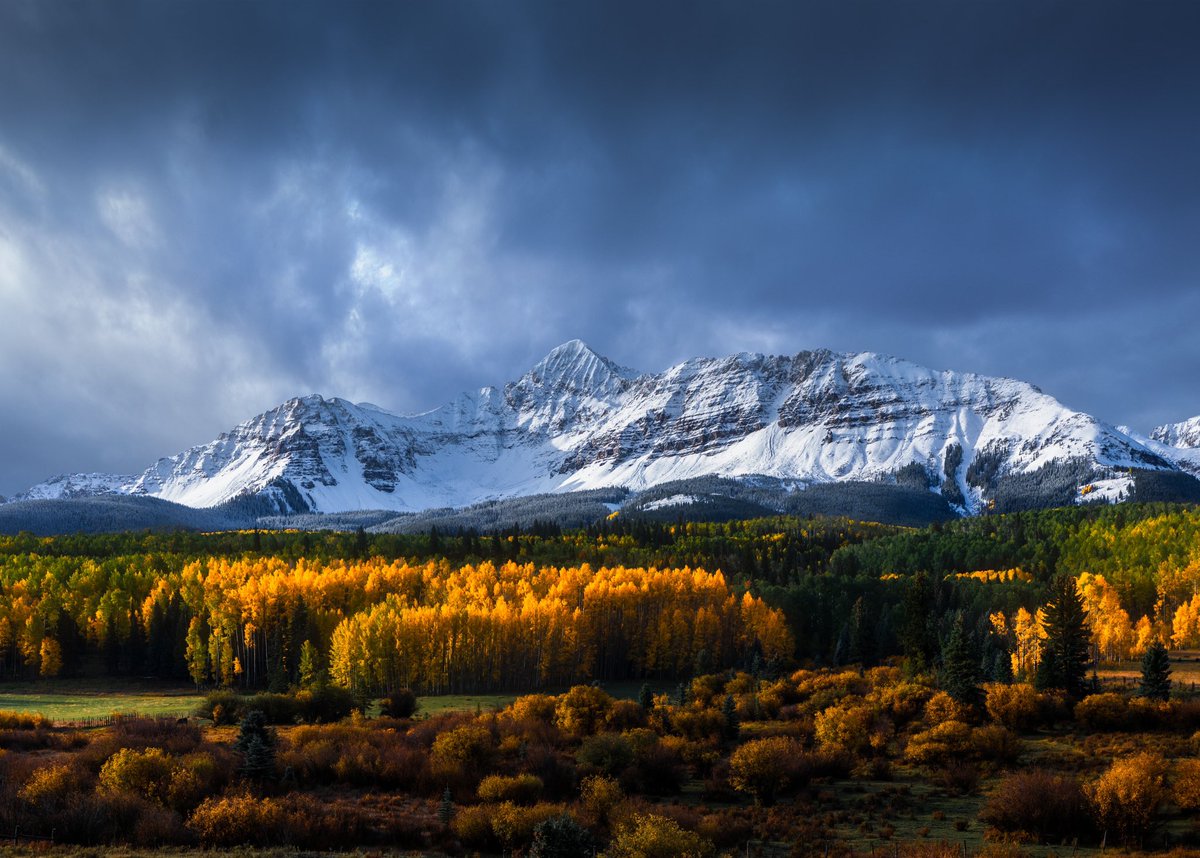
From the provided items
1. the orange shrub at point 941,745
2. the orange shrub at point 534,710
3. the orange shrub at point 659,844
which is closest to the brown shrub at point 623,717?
the orange shrub at point 534,710

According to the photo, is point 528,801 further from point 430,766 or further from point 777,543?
point 777,543

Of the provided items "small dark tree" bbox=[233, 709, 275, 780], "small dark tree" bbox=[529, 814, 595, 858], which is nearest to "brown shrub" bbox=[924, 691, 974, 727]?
"small dark tree" bbox=[529, 814, 595, 858]

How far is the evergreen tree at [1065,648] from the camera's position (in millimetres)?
59438

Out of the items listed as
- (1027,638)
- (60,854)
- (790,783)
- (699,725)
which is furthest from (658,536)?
(60,854)

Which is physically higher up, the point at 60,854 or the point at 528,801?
the point at 60,854

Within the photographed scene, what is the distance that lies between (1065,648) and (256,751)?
62.6 m

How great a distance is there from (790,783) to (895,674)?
131ft

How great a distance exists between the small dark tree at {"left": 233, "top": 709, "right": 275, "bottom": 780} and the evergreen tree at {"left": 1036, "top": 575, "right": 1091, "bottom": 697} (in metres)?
55.1

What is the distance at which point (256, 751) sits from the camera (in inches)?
1447

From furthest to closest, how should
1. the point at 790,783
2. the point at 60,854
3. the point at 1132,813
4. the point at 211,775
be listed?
the point at 790,783 < the point at 211,775 < the point at 1132,813 < the point at 60,854

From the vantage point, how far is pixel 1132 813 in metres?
29.0

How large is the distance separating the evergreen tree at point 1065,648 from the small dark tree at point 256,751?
181ft

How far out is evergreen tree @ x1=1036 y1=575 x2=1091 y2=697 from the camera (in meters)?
59.4

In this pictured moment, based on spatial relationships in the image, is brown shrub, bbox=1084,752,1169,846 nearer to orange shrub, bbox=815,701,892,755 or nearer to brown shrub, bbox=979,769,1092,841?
brown shrub, bbox=979,769,1092,841
